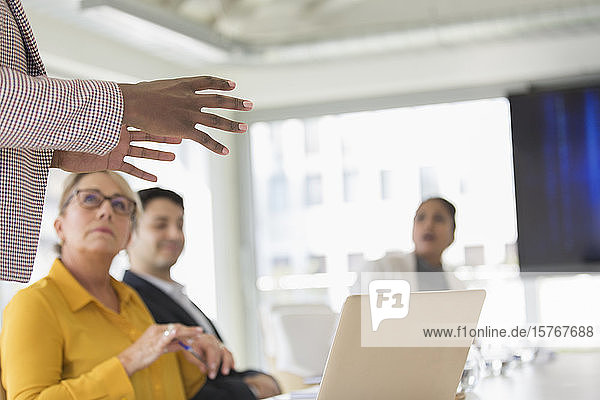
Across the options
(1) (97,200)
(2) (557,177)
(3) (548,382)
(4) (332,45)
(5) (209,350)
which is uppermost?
(4) (332,45)

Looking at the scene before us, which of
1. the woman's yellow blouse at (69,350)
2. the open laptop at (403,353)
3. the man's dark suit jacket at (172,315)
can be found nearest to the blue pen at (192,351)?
the woman's yellow blouse at (69,350)

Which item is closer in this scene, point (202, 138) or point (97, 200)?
point (202, 138)

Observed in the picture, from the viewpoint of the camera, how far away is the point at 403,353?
1.74 metres

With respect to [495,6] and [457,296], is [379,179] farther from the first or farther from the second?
[457,296]

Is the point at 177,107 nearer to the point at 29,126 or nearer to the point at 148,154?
the point at 29,126

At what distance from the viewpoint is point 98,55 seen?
18.9 ft

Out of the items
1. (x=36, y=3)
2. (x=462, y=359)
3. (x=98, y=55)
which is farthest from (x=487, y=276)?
(x=462, y=359)

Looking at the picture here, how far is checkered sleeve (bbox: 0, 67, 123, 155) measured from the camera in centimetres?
120

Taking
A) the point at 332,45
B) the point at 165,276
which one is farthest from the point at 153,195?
the point at 332,45

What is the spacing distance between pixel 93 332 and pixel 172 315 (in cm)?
70

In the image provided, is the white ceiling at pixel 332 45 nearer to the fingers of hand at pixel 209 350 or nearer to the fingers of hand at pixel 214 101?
the fingers of hand at pixel 209 350

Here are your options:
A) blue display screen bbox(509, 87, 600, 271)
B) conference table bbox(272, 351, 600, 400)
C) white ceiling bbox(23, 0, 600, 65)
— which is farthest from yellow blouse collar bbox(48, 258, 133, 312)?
blue display screen bbox(509, 87, 600, 271)

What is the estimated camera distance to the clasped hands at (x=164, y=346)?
2.29 meters

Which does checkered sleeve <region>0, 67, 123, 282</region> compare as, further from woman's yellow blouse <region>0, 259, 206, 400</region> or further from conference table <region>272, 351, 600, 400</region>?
conference table <region>272, 351, 600, 400</region>
